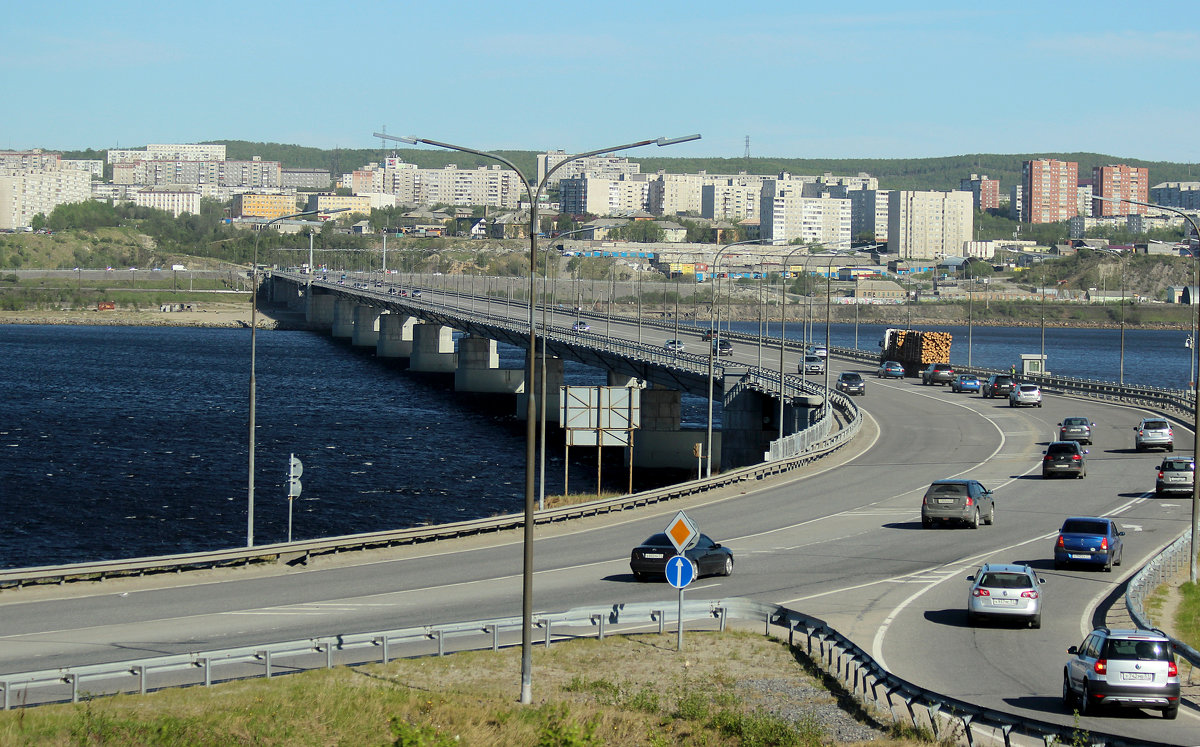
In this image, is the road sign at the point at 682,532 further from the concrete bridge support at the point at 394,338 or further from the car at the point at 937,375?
the concrete bridge support at the point at 394,338

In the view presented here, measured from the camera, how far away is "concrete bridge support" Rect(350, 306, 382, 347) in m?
175

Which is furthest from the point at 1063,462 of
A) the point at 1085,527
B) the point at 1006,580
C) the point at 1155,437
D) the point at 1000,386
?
the point at 1000,386

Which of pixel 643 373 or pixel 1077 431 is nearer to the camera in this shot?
pixel 1077 431

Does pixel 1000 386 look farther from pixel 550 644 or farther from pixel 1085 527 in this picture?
pixel 550 644

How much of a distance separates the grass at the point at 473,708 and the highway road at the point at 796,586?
3418mm

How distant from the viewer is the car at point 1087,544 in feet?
111

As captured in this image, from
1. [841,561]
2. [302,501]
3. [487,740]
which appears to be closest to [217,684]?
[487,740]

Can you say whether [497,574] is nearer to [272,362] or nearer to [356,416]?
[356,416]

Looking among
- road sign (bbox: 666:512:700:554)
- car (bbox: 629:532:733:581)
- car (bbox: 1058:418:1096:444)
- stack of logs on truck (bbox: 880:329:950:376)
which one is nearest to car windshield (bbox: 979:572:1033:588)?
road sign (bbox: 666:512:700:554)

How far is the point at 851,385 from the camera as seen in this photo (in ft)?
286

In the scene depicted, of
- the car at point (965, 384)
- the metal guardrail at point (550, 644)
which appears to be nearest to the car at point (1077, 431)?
the car at point (965, 384)

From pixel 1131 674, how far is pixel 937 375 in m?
80.7

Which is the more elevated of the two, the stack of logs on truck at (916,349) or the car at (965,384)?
the stack of logs on truck at (916,349)

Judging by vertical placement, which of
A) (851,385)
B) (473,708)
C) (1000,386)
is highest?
(1000,386)
